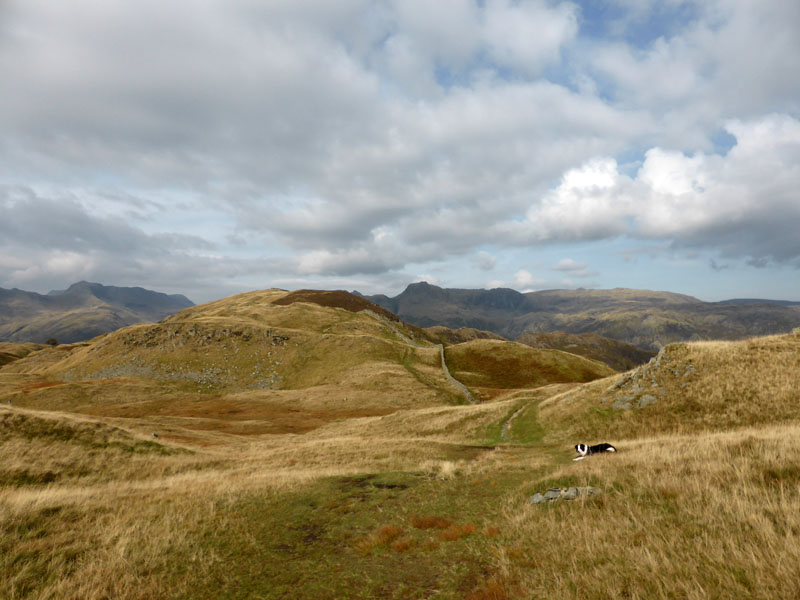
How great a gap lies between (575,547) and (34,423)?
35088 mm

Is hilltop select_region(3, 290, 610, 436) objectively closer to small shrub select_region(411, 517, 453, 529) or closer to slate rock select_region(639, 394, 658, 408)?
slate rock select_region(639, 394, 658, 408)

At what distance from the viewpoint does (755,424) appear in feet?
72.0

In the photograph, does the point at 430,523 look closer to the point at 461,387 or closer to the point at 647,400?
the point at 647,400

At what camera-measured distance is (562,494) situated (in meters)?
11.5

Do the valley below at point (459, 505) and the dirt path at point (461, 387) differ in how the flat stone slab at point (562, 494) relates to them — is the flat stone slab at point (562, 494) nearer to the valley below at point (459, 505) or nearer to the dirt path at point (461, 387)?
the valley below at point (459, 505)

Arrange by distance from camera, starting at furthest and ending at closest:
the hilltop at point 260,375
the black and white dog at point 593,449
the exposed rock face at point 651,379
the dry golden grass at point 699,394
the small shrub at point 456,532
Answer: the hilltop at point 260,375
the exposed rock face at point 651,379
the dry golden grass at point 699,394
the black and white dog at point 593,449
the small shrub at point 456,532

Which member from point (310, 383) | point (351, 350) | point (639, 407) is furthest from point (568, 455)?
point (351, 350)

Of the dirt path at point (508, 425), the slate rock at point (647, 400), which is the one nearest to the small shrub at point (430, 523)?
the slate rock at point (647, 400)

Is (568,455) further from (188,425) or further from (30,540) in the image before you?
(188,425)

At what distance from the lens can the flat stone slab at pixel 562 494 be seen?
11.1 m

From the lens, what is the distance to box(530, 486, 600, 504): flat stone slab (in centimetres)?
1112

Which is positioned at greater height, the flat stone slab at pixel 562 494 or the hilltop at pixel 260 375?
the flat stone slab at pixel 562 494

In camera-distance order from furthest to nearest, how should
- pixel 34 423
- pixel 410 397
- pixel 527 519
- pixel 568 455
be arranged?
pixel 410 397 < pixel 34 423 < pixel 568 455 < pixel 527 519

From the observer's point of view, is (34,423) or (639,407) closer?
(34,423)
